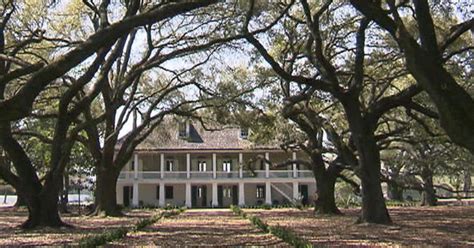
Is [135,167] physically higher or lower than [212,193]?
higher

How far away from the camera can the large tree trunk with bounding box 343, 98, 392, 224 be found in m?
20.3

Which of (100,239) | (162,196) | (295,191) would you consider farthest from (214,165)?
(100,239)

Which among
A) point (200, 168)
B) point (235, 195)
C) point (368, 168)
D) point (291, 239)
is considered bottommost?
point (291, 239)

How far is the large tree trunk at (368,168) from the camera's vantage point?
66.7 ft

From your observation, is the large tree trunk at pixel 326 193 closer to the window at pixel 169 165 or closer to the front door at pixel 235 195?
the front door at pixel 235 195

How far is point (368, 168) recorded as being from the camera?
20.5m

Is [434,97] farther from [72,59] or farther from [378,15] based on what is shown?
[72,59]

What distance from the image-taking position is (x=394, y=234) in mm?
16031

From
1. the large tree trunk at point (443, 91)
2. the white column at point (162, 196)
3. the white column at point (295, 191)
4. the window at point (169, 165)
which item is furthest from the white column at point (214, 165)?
the large tree trunk at point (443, 91)

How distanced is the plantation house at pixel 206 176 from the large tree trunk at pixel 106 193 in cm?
1870

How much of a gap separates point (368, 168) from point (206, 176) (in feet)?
104

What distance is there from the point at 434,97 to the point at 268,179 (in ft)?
132

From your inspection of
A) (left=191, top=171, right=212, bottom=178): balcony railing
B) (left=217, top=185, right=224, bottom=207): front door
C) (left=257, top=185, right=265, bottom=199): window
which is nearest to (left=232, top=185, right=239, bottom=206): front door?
(left=217, top=185, right=224, bottom=207): front door

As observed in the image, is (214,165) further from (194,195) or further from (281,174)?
(281,174)
